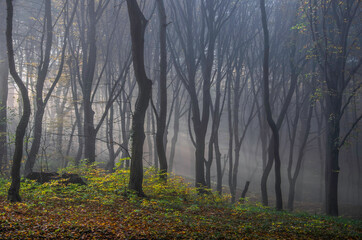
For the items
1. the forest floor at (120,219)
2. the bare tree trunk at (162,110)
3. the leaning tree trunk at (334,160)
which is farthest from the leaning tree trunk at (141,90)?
the leaning tree trunk at (334,160)

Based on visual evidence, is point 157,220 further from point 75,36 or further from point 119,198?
point 75,36

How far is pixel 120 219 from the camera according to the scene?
18.9 ft

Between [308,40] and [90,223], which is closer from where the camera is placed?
[90,223]

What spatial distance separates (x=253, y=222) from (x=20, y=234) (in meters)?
4.97

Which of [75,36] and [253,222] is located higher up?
[75,36]

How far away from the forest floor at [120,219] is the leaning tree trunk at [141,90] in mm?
611

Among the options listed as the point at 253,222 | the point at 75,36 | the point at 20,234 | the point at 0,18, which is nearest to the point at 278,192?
the point at 253,222

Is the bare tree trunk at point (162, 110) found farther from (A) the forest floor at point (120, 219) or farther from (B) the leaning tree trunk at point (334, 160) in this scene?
(B) the leaning tree trunk at point (334, 160)

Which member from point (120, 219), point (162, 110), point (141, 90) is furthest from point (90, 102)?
point (120, 219)

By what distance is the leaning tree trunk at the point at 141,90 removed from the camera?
798cm

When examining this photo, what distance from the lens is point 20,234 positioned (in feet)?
14.3

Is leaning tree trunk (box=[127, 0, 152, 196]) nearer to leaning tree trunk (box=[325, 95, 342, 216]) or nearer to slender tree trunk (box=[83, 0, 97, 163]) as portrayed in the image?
slender tree trunk (box=[83, 0, 97, 163])

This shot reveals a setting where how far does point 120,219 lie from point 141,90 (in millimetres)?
3737

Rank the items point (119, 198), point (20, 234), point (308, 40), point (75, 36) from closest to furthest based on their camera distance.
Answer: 1. point (20, 234)
2. point (119, 198)
3. point (75, 36)
4. point (308, 40)
